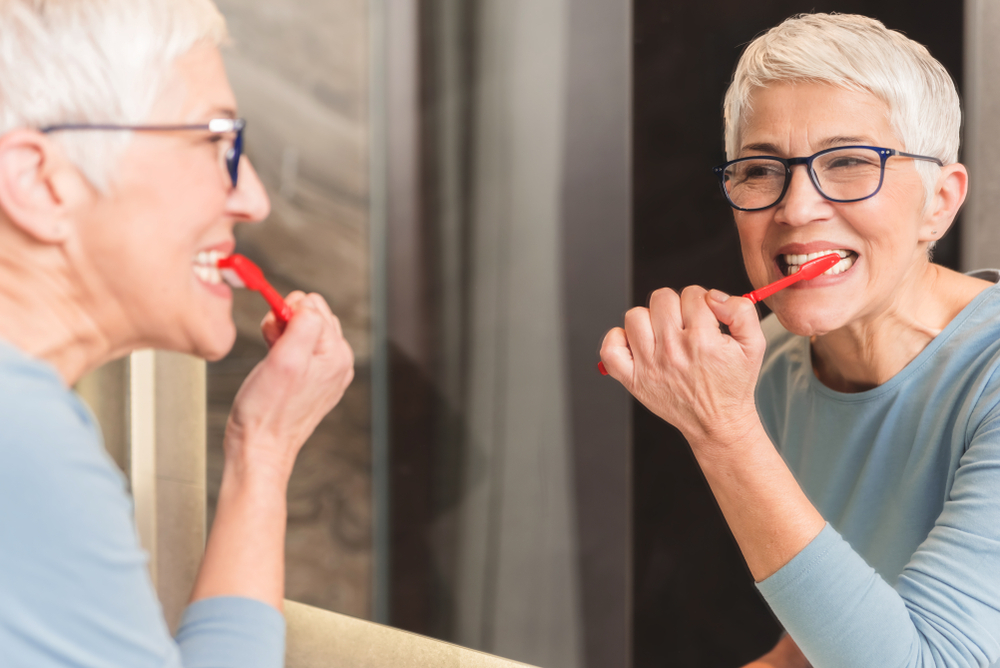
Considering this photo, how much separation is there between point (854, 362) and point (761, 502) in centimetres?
31

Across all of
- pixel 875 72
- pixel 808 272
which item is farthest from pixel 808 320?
pixel 875 72

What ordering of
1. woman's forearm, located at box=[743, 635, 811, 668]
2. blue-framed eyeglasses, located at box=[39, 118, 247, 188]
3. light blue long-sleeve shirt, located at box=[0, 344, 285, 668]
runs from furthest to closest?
1. woman's forearm, located at box=[743, 635, 811, 668]
2. blue-framed eyeglasses, located at box=[39, 118, 247, 188]
3. light blue long-sleeve shirt, located at box=[0, 344, 285, 668]

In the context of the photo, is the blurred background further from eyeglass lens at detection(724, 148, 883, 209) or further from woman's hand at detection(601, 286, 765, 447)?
woman's hand at detection(601, 286, 765, 447)

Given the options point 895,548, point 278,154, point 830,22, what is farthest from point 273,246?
point 895,548

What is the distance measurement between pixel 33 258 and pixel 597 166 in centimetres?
87

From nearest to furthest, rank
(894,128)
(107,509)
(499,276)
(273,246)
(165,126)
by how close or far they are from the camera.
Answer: (107,509), (165,126), (894,128), (499,276), (273,246)

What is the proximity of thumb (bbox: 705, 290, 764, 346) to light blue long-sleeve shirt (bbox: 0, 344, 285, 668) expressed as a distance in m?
0.54

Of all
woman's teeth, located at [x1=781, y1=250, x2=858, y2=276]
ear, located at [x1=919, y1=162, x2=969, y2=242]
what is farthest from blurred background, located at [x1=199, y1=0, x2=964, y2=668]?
woman's teeth, located at [x1=781, y1=250, x2=858, y2=276]

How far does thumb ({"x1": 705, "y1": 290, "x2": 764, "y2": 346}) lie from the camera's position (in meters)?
0.74

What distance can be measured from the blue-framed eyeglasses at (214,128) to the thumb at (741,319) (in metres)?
0.47

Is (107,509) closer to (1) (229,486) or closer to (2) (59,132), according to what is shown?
(1) (229,486)

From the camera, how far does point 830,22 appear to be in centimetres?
87

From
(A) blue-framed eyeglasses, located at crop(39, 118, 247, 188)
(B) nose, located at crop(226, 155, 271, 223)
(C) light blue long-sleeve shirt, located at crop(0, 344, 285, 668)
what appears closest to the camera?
(C) light blue long-sleeve shirt, located at crop(0, 344, 285, 668)

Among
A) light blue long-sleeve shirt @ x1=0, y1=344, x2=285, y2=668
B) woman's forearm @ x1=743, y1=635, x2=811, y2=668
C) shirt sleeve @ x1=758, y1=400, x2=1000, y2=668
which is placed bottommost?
woman's forearm @ x1=743, y1=635, x2=811, y2=668
